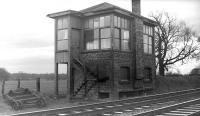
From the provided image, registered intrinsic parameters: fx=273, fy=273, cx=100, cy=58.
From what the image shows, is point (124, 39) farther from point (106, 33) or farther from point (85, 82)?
point (85, 82)

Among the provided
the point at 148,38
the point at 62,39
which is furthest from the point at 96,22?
the point at 148,38

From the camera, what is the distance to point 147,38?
26.7 metres

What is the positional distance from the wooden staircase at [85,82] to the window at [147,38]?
717 cm

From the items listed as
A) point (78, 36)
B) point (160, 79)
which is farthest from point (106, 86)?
point (160, 79)

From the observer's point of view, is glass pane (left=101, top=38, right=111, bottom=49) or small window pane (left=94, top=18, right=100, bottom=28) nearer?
glass pane (left=101, top=38, right=111, bottom=49)

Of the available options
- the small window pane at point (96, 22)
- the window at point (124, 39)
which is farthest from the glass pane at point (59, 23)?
the window at point (124, 39)

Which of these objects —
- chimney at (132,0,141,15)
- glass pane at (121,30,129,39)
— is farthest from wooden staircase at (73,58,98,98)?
chimney at (132,0,141,15)

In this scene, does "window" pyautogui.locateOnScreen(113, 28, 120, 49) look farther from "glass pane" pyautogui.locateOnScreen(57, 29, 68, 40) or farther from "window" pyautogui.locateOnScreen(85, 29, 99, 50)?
"glass pane" pyautogui.locateOnScreen(57, 29, 68, 40)

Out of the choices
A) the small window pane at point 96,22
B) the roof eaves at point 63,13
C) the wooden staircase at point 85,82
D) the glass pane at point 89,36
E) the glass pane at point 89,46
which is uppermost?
the roof eaves at point 63,13

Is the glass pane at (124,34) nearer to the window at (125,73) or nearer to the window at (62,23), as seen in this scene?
the window at (125,73)

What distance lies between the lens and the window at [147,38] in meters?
26.2

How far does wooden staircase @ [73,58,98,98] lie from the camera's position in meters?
21.2

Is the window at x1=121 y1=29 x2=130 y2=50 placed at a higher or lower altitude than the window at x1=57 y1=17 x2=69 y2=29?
lower

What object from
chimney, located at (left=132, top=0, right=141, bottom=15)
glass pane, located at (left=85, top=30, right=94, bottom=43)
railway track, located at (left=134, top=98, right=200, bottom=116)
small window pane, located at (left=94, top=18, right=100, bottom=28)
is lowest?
railway track, located at (left=134, top=98, right=200, bottom=116)
